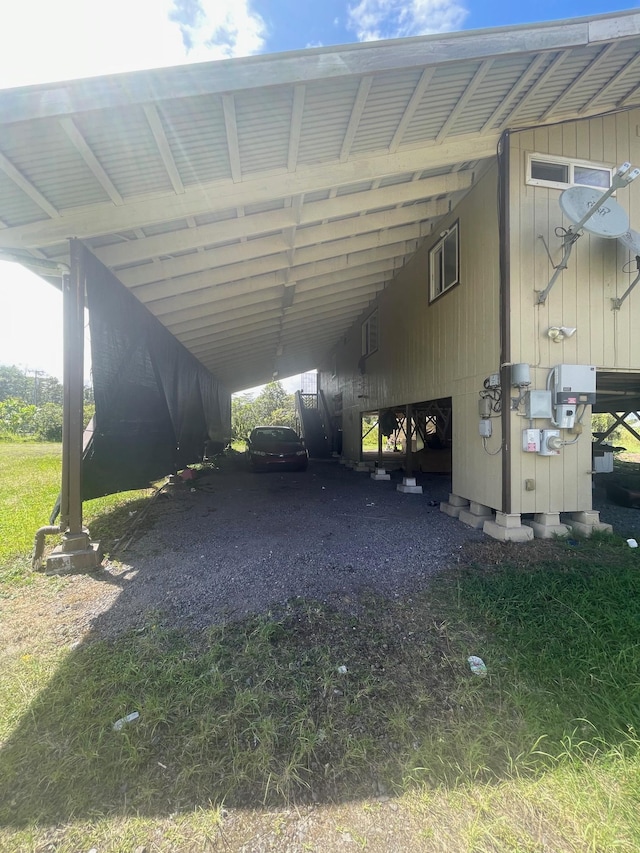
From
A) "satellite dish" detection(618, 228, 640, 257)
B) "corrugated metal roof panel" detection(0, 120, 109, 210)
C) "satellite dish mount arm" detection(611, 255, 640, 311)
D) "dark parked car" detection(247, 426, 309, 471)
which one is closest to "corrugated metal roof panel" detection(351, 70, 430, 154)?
"corrugated metal roof panel" detection(0, 120, 109, 210)

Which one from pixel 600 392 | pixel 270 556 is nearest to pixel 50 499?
pixel 270 556

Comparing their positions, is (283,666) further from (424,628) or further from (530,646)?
(530,646)

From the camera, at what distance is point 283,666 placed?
6.95 feet

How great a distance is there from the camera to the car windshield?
1038cm

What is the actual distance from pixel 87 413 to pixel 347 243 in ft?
16.5

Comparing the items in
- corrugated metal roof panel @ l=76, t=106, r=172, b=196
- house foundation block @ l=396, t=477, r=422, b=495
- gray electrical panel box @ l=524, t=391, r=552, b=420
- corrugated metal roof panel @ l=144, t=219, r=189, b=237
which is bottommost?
house foundation block @ l=396, t=477, r=422, b=495

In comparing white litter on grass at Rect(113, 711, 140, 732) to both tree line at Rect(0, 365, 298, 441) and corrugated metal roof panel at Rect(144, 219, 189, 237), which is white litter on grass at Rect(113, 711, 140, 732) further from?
corrugated metal roof panel at Rect(144, 219, 189, 237)

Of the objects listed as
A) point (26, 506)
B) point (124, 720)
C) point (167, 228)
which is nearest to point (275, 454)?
point (26, 506)

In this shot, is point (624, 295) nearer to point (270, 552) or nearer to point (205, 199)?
point (205, 199)

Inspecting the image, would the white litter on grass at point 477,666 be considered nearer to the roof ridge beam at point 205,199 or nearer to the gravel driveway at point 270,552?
the gravel driveway at point 270,552

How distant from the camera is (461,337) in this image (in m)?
5.29

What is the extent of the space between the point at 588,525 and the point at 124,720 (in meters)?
4.89

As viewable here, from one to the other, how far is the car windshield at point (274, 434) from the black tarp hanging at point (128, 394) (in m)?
3.19

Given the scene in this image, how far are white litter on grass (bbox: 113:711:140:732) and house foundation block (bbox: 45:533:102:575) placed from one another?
216 centimetres
